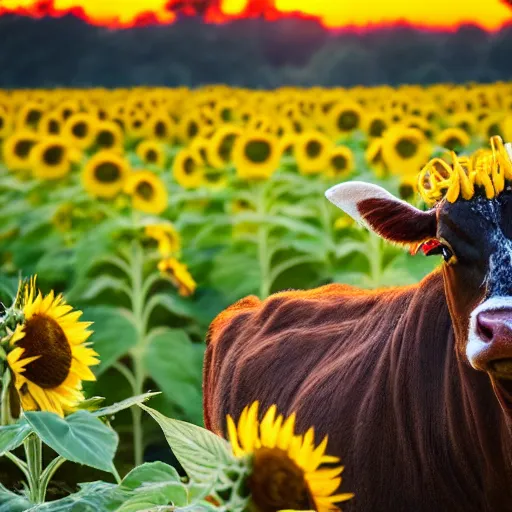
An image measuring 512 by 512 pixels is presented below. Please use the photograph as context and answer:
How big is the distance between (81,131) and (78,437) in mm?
7006

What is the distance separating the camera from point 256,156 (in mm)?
6910

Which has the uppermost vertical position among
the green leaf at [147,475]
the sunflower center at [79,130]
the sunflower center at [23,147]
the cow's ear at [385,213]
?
the sunflower center at [79,130]

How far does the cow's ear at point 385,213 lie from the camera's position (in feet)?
7.01

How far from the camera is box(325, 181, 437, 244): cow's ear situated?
2137 millimetres

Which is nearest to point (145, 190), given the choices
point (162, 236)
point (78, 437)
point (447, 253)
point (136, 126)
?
point (162, 236)

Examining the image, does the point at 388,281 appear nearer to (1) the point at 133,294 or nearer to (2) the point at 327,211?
(1) the point at 133,294

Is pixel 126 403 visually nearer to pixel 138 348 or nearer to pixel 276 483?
pixel 276 483

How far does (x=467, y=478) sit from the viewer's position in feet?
6.71

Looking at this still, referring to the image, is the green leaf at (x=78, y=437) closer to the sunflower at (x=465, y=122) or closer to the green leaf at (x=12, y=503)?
the green leaf at (x=12, y=503)

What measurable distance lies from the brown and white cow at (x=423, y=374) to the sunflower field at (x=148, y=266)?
1.02ft

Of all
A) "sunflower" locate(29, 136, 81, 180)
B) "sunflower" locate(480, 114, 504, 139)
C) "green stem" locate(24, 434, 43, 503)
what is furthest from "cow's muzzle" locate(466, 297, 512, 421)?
"sunflower" locate(480, 114, 504, 139)

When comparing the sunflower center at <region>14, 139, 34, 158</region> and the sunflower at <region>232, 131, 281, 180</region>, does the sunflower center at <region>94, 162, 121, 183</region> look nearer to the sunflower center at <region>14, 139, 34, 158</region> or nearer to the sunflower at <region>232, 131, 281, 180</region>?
the sunflower at <region>232, 131, 281, 180</region>

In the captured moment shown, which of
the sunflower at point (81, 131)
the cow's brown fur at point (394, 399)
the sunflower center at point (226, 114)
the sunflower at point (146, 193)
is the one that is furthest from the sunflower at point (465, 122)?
the cow's brown fur at point (394, 399)

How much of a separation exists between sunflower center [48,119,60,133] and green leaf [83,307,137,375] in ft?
14.6
